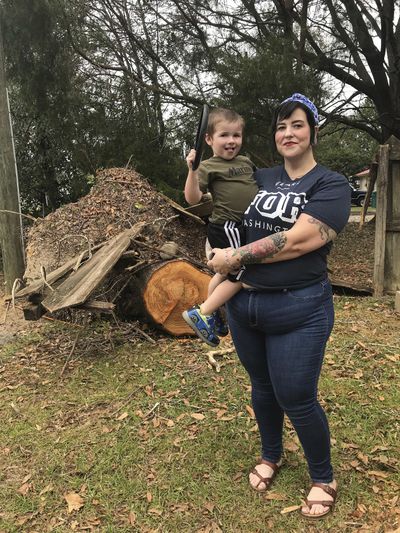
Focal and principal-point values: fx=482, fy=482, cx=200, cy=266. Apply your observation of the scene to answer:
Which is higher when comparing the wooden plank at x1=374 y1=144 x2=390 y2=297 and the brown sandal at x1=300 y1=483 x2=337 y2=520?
the wooden plank at x1=374 y1=144 x2=390 y2=297

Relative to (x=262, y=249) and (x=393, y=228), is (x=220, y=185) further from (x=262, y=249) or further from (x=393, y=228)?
(x=393, y=228)

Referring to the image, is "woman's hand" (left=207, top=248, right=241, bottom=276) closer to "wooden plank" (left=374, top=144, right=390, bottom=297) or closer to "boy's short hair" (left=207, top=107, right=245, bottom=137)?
"boy's short hair" (left=207, top=107, right=245, bottom=137)

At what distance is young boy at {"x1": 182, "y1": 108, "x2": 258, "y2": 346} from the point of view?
8.11ft

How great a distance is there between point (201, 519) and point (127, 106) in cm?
881

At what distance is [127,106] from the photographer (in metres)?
9.87

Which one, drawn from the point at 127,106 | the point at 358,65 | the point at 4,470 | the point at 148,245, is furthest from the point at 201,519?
the point at 358,65

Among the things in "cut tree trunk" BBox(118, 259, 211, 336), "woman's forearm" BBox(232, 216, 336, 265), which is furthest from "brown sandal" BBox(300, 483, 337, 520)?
"cut tree trunk" BBox(118, 259, 211, 336)

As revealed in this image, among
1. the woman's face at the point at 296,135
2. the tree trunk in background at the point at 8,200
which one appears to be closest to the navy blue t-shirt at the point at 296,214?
the woman's face at the point at 296,135

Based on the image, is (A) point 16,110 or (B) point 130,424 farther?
(A) point 16,110

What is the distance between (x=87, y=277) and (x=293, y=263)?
2.66 m

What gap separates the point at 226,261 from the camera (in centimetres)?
210

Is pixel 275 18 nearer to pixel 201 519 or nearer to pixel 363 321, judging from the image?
pixel 363 321

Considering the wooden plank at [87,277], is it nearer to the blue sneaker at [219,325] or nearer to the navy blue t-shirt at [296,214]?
the blue sneaker at [219,325]

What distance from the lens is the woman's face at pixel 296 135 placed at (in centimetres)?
204
